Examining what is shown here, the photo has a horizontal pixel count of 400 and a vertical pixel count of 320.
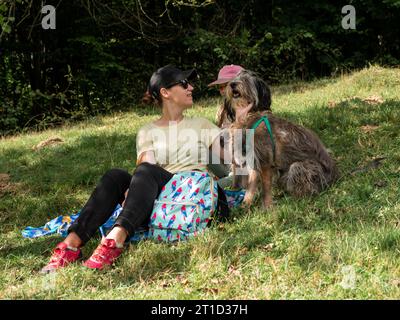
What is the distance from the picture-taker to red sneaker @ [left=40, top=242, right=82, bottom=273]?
4.16 metres

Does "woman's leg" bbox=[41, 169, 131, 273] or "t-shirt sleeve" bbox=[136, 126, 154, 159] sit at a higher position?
"t-shirt sleeve" bbox=[136, 126, 154, 159]

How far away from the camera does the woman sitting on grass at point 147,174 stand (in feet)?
13.9

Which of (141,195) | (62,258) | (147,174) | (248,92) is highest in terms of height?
(248,92)

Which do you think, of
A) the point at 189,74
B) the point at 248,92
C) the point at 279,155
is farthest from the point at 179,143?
the point at 279,155

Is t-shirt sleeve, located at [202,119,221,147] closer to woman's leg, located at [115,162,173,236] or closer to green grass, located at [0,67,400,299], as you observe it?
woman's leg, located at [115,162,173,236]

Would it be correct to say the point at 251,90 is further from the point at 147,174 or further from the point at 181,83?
the point at 147,174

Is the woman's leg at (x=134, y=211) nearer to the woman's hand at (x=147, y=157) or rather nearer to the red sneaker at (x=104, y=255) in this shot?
the red sneaker at (x=104, y=255)

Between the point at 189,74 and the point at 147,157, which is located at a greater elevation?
the point at 189,74

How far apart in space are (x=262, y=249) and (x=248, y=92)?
1.70 meters

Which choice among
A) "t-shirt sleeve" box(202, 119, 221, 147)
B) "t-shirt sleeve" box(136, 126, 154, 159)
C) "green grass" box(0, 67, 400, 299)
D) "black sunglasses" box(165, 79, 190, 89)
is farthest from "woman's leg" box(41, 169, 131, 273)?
"black sunglasses" box(165, 79, 190, 89)

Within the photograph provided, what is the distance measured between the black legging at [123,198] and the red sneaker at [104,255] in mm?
170

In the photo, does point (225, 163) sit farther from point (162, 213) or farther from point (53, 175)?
point (53, 175)

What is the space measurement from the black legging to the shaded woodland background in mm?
11001

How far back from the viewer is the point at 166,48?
18109 mm
